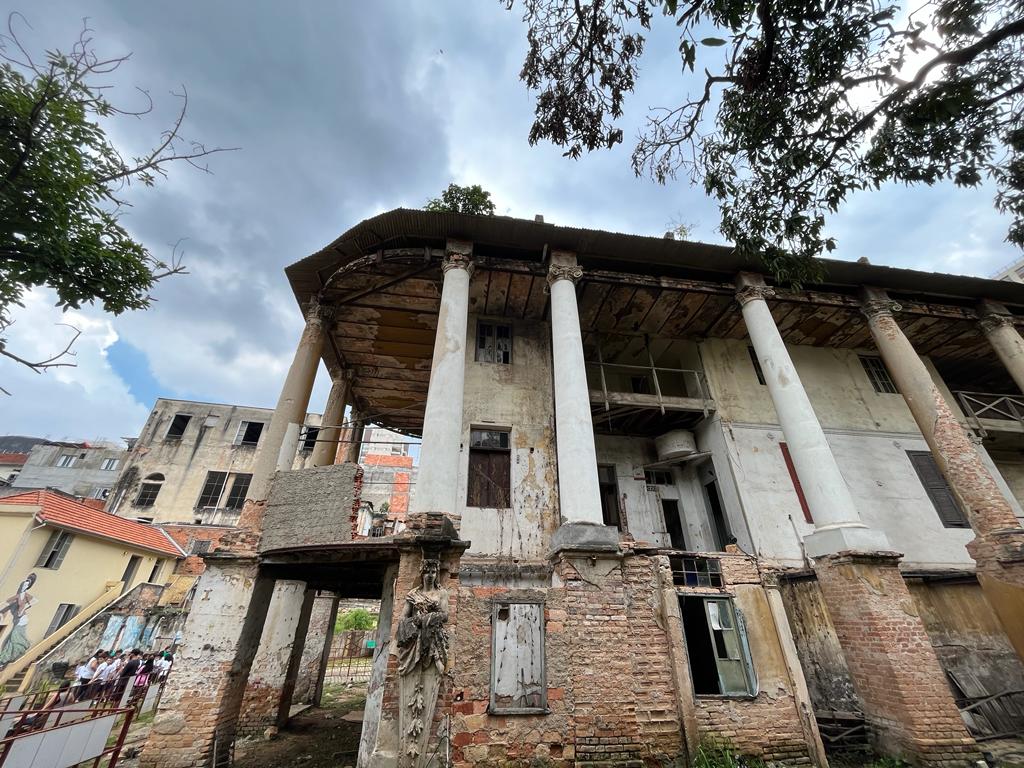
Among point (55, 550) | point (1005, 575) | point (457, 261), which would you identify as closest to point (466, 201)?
point (457, 261)

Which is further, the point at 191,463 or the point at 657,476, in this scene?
the point at 191,463

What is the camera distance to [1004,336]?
1146 cm

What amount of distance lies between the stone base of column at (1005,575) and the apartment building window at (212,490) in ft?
97.2

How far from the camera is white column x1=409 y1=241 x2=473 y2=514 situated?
7.32 metres

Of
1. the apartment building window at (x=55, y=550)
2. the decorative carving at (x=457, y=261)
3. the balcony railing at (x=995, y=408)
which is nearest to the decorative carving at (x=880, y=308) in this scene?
the balcony railing at (x=995, y=408)

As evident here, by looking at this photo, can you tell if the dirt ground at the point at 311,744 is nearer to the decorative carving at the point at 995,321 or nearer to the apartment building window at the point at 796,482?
the apartment building window at the point at 796,482

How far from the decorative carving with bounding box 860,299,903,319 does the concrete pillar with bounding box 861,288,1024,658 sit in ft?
0.11

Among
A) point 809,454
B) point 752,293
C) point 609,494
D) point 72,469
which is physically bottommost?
point 809,454

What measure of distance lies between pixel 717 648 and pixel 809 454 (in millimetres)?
4050

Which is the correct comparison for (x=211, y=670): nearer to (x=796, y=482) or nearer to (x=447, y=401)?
(x=447, y=401)

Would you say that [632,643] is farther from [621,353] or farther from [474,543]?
[621,353]

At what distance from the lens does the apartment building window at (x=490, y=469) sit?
31.1 feet

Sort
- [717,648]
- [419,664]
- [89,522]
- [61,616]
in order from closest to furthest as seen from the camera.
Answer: [419,664]
[717,648]
[61,616]
[89,522]

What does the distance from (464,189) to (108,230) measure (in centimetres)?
860
